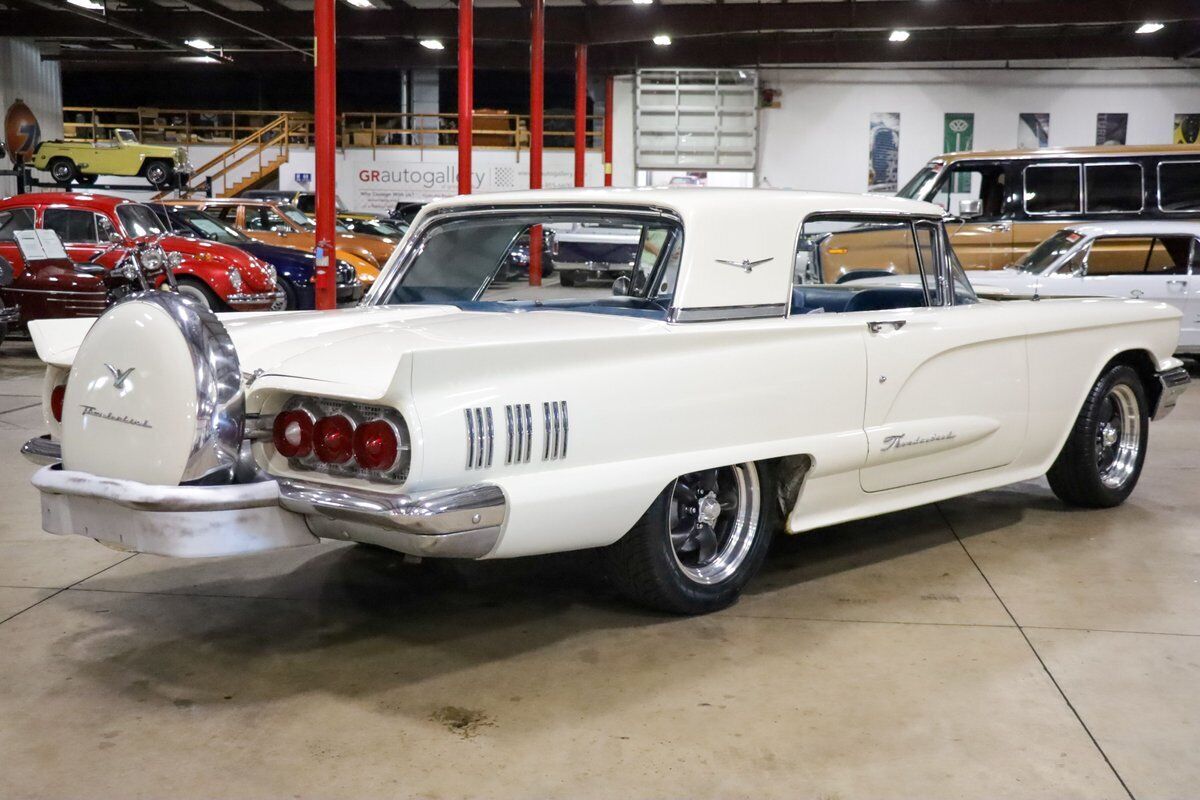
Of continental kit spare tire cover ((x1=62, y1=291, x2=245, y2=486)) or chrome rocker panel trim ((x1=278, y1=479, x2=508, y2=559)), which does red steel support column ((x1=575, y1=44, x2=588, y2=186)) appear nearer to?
continental kit spare tire cover ((x1=62, y1=291, x2=245, y2=486))

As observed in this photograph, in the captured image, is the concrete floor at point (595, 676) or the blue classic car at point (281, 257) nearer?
the concrete floor at point (595, 676)

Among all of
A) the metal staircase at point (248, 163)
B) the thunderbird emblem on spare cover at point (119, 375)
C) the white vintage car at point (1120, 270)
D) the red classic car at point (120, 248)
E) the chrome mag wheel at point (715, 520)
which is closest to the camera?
the thunderbird emblem on spare cover at point (119, 375)

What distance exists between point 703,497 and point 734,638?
47cm

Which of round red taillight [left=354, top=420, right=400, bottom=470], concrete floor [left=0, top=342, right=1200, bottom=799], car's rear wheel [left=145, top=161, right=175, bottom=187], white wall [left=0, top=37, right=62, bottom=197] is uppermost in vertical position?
white wall [left=0, top=37, right=62, bottom=197]

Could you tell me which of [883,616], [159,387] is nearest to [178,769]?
[159,387]

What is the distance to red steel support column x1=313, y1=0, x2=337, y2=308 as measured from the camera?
1095 centimetres

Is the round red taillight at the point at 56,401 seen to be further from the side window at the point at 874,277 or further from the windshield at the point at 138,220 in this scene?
the windshield at the point at 138,220

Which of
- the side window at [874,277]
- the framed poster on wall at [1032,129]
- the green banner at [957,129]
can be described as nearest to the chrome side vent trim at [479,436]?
the side window at [874,277]

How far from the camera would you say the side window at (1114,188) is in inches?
485

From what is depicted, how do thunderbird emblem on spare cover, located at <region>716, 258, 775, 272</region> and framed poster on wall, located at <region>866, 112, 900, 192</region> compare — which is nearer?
thunderbird emblem on spare cover, located at <region>716, 258, 775, 272</region>

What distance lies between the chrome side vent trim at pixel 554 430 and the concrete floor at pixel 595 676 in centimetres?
68

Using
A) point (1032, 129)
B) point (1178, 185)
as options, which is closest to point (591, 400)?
point (1178, 185)

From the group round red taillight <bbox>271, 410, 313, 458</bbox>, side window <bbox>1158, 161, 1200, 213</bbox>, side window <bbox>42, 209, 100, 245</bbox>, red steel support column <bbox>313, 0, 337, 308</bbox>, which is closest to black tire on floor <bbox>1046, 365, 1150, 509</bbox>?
round red taillight <bbox>271, 410, 313, 458</bbox>

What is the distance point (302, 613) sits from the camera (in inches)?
157
